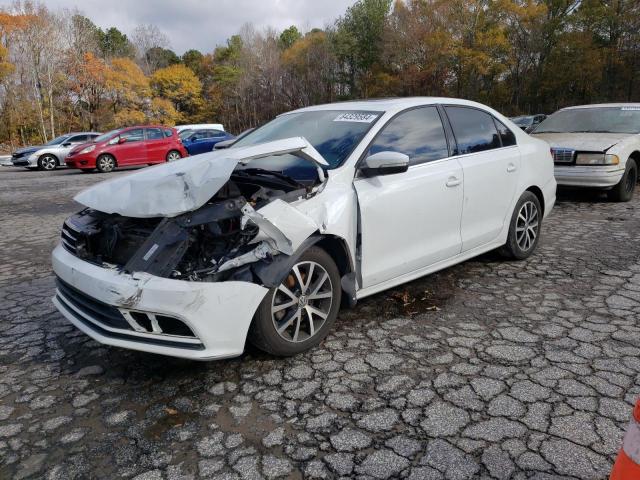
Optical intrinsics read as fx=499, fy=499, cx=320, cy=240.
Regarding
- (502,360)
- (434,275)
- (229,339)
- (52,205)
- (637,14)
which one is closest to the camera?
(229,339)

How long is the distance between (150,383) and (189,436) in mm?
636

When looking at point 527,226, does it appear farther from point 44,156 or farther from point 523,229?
point 44,156

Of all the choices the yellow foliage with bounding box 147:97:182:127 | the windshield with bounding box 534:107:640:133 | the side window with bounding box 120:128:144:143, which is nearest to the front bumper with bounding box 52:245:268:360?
the windshield with bounding box 534:107:640:133

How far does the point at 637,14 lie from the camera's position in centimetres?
3459

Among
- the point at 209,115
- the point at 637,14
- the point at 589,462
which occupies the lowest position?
the point at 589,462

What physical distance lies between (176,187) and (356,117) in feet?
5.40

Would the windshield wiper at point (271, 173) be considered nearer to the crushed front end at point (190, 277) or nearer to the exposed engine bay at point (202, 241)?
the exposed engine bay at point (202, 241)

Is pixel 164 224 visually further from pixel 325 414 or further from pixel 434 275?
pixel 434 275

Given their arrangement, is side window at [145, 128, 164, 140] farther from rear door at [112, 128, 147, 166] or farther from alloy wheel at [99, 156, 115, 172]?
alloy wheel at [99, 156, 115, 172]

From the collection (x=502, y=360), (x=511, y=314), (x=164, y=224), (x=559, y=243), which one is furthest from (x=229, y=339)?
(x=559, y=243)

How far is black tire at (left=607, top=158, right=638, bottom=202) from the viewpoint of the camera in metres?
8.05

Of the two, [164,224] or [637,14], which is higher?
[637,14]

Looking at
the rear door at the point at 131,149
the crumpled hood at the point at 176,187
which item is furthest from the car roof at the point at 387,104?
the rear door at the point at 131,149

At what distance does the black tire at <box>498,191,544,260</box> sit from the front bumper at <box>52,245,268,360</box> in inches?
119
